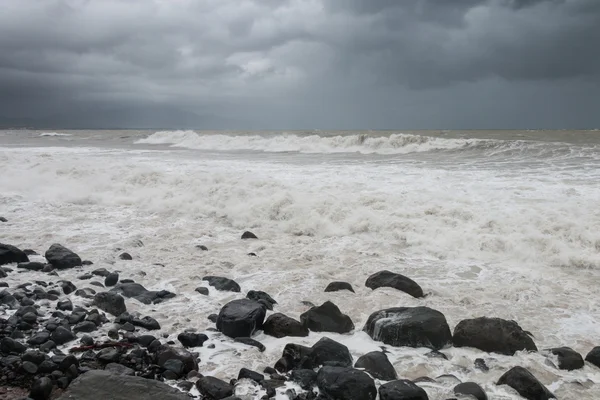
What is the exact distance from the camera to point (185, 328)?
5.07 m

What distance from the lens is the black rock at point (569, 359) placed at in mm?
4344

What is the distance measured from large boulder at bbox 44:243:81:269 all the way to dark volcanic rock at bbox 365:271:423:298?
185 inches

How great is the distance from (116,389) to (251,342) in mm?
1626

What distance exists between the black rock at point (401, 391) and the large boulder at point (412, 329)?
102 cm

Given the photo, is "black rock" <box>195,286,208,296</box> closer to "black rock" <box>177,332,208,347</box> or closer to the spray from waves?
"black rock" <box>177,332,208,347</box>

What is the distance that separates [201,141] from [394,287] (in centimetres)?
3785

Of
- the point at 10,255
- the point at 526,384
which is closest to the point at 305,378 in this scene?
the point at 526,384

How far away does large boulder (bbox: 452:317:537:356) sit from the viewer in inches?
183

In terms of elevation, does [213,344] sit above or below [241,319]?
below

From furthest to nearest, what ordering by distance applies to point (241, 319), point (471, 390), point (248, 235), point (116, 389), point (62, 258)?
point (248, 235), point (62, 258), point (241, 319), point (471, 390), point (116, 389)

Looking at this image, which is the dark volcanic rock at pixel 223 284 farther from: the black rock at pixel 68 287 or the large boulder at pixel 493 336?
the large boulder at pixel 493 336

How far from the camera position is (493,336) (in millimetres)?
4723

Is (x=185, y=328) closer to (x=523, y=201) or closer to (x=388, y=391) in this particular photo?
(x=388, y=391)

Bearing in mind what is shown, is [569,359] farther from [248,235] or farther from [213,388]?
[248,235]
